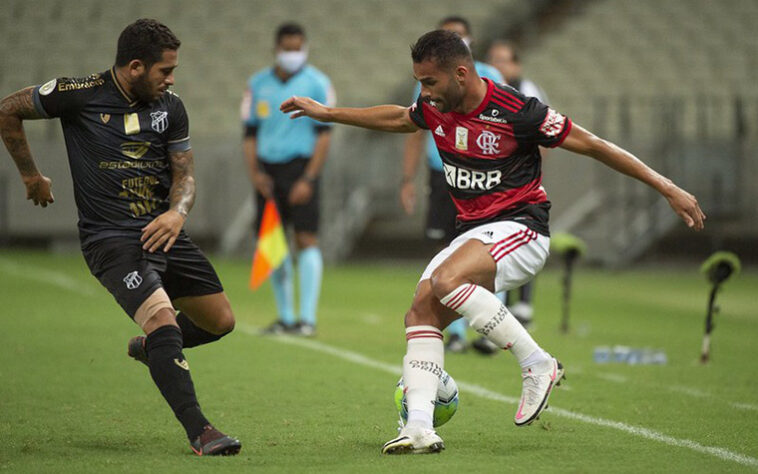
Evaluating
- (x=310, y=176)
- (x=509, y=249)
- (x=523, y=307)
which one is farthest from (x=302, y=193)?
(x=509, y=249)

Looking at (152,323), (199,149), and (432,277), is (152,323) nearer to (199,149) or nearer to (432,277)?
(432,277)

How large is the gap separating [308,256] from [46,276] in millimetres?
6692

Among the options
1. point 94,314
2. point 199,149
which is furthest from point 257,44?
point 94,314

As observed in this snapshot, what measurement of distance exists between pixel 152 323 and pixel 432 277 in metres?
1.25

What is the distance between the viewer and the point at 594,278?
17.3 meters

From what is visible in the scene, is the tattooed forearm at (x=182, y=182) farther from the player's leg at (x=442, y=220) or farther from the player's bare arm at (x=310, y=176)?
the player's bare arm at (x=310, y=176)

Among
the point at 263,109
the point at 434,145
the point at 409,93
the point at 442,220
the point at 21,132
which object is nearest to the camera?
the point at 21,132

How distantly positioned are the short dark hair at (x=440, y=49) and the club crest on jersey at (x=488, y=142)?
1.16ft

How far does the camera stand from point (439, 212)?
30.0ft

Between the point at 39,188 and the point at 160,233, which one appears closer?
the point at 160,233

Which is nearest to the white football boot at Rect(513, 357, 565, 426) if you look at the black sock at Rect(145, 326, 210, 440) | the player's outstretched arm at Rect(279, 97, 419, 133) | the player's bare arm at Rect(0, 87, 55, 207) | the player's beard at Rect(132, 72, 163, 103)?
the player's outstretched arm at Rect(279, 97, 419, 133)

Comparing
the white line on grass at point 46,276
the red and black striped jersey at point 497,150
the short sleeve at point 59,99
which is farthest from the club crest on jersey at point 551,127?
the white line on grass at point 46,276

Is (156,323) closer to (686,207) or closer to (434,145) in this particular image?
(686,207)

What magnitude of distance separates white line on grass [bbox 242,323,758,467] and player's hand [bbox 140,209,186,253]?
2.28 m
